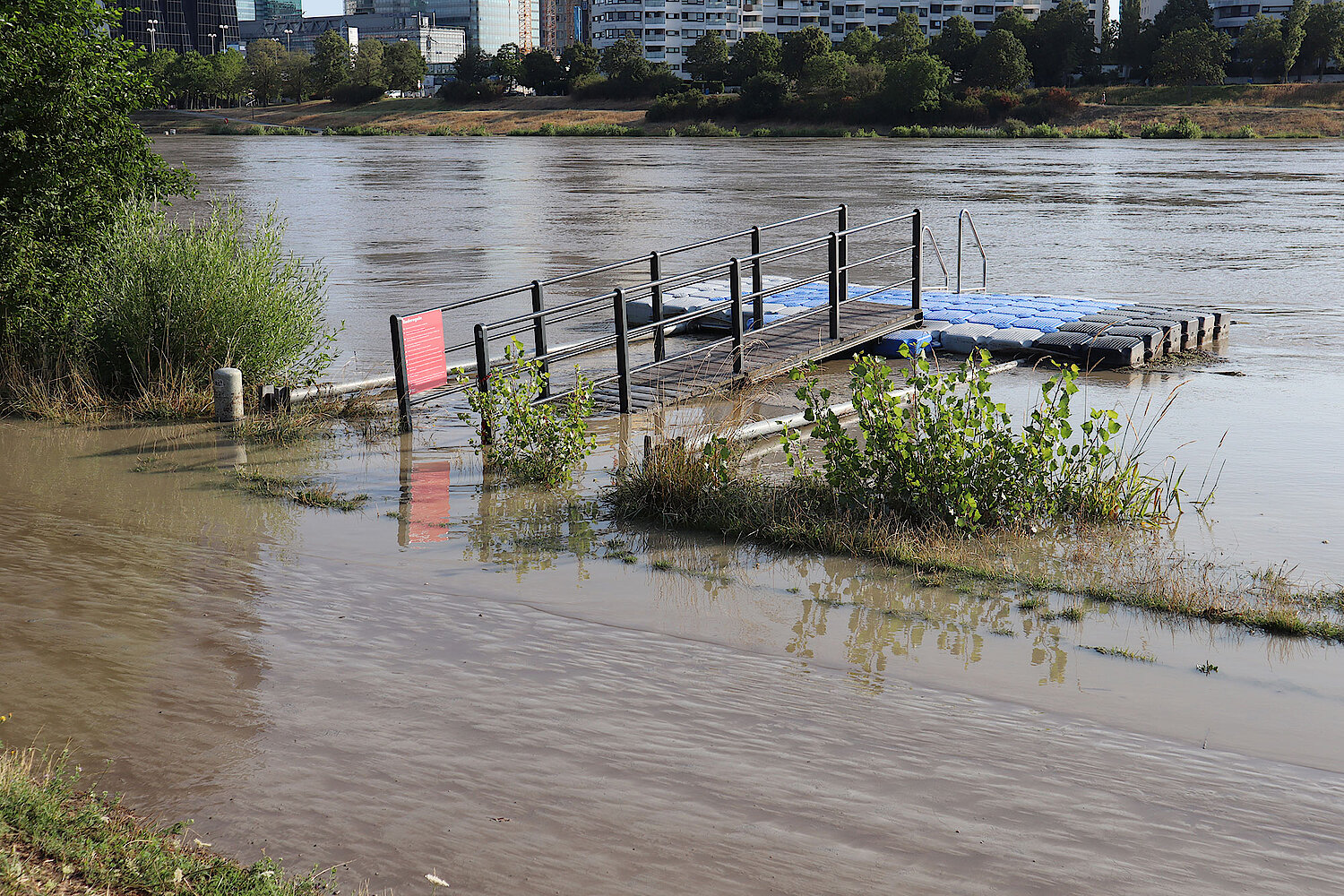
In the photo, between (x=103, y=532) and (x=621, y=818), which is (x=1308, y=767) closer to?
(x=621, y=818)

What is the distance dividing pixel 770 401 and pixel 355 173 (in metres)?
45.0

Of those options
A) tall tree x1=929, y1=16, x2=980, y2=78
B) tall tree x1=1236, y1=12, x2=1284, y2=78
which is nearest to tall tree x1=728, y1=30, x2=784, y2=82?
tall tree x1=929, y1=16, x2=980, y2=78

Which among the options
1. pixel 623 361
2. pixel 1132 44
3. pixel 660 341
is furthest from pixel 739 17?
pixel 623 361

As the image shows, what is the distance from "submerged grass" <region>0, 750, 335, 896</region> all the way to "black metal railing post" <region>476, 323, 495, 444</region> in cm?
562

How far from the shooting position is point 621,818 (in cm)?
412

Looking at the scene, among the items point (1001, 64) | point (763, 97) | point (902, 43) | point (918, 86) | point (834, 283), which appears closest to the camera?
point (834, 283)

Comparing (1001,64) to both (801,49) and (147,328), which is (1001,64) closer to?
(801,49)

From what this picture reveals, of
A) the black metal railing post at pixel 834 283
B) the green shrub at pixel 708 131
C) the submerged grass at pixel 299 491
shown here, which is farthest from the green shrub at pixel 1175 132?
the submerged grass at pixel 299 491

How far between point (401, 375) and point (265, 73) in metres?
143

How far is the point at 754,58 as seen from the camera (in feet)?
367

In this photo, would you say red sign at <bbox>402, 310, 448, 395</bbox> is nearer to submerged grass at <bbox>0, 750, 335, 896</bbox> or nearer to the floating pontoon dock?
the floating pontoon dock

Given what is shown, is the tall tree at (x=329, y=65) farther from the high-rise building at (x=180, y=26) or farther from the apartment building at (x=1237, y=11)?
the apartment building at (x=1237, y=11)

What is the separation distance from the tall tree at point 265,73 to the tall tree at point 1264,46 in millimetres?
100394

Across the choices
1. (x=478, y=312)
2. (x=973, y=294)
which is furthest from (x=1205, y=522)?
(x=478, y=312)
